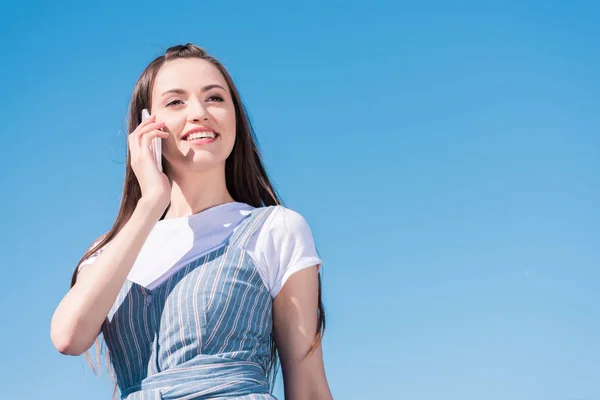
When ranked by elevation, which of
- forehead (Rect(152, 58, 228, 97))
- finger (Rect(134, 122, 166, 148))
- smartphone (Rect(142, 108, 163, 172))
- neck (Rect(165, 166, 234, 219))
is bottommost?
neck (Rect(165, 166, 234, 219))

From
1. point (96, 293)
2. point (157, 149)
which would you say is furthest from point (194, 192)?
point (96, 293)

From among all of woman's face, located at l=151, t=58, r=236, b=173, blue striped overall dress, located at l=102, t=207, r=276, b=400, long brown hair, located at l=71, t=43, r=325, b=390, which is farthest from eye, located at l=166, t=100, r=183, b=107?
blue striped overall dress, located at l=102, t=207, r=276, b=400

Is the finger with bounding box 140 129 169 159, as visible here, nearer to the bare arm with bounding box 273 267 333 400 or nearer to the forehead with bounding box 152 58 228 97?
the forehead with bounding box 152 58 228 97

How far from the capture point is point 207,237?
3.46 metres

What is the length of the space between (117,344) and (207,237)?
0.60m

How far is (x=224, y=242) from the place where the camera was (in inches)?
134

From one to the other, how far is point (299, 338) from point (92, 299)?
923mm

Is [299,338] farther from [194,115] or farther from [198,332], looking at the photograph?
[194,115]

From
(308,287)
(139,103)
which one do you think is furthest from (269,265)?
(139,103)

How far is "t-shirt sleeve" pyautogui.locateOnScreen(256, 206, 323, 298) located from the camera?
134 inches

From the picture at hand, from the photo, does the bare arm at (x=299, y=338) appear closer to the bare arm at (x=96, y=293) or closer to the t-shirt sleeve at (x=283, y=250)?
the t-shirt sleeve at (x=283, y=250)

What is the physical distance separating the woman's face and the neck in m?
0.05

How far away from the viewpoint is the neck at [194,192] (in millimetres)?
3754

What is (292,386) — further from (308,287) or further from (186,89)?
(186,89)
